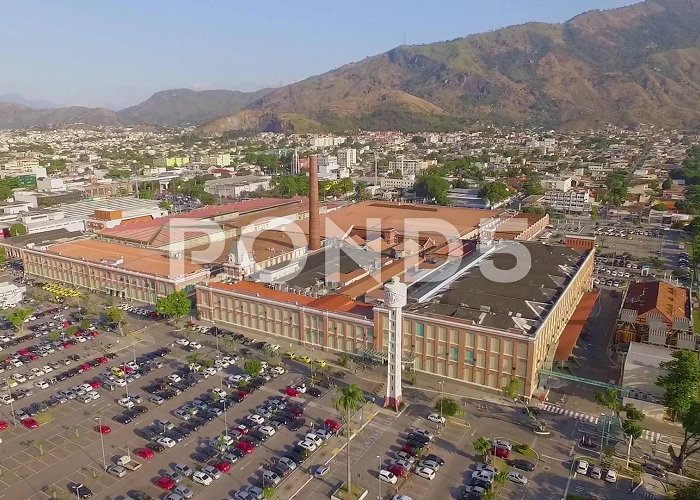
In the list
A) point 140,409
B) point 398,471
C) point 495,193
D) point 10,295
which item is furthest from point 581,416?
point 495,193

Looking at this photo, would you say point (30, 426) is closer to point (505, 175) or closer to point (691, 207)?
point (691, 207)

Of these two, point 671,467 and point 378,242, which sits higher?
point 378,242

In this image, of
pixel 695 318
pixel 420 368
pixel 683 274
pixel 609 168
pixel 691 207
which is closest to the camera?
pixel 420 368

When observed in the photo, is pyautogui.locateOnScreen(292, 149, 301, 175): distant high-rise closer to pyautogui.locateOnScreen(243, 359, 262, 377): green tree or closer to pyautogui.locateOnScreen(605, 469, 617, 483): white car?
pyautogui.locateOnScreen(243, 359, 262, 377): green tree

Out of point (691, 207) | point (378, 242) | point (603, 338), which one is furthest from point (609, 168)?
point (603, 338)

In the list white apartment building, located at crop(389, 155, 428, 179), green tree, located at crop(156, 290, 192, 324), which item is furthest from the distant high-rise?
green tree, located at crop(156, 290, 192, 324)

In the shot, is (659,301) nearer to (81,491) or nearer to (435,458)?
(435,458)
